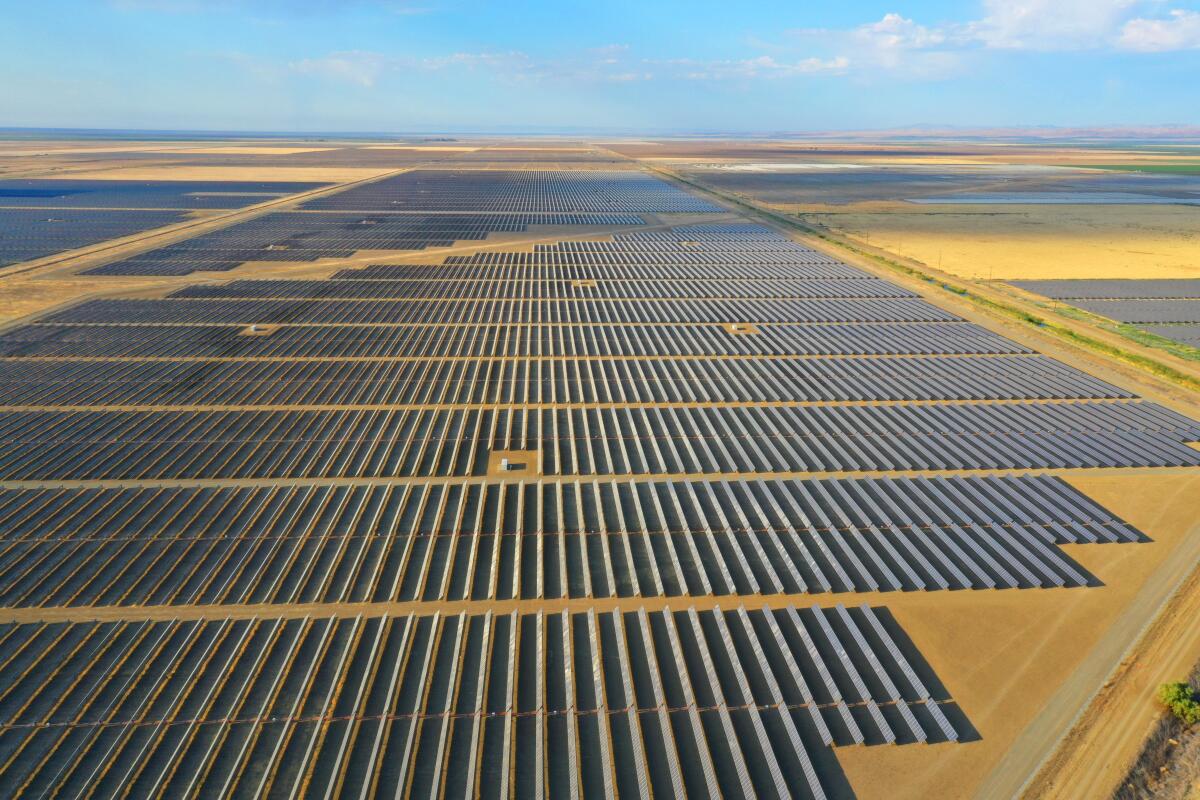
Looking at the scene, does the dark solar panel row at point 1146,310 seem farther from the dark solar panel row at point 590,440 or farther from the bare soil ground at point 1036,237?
the dark solar panel row at point 590,440

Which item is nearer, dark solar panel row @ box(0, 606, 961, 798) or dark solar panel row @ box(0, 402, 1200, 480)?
dark solar panel row @ box(0, 606, 961, 798)

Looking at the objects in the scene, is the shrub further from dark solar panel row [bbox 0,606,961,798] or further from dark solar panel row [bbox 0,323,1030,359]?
dark solar panel row [bbox 0,323,1030,359]

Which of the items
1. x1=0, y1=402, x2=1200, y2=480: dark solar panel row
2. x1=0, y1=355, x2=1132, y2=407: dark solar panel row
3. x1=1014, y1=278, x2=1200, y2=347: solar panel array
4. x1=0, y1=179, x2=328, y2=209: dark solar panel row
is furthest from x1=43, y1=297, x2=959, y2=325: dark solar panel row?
x1=0, y1=179, x2=328, y2=209: dark solar panel row

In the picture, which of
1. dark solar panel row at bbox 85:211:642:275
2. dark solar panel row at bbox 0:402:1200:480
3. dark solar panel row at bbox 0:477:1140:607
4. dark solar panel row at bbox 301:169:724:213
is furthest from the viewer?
dark solar panel row at bbox 301:169:724:213

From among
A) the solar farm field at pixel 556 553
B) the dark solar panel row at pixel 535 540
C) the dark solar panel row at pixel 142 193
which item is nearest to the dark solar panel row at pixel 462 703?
the solar farm field at pixel 556 553

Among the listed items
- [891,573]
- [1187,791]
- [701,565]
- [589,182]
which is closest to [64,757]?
[701,565]

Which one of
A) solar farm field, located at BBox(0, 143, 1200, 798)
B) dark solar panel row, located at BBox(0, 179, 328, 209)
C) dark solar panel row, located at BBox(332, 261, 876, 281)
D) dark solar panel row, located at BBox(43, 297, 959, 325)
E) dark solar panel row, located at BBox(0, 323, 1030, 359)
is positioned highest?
dark solar panel row, located at BBox(0, 179, 328, 209)
